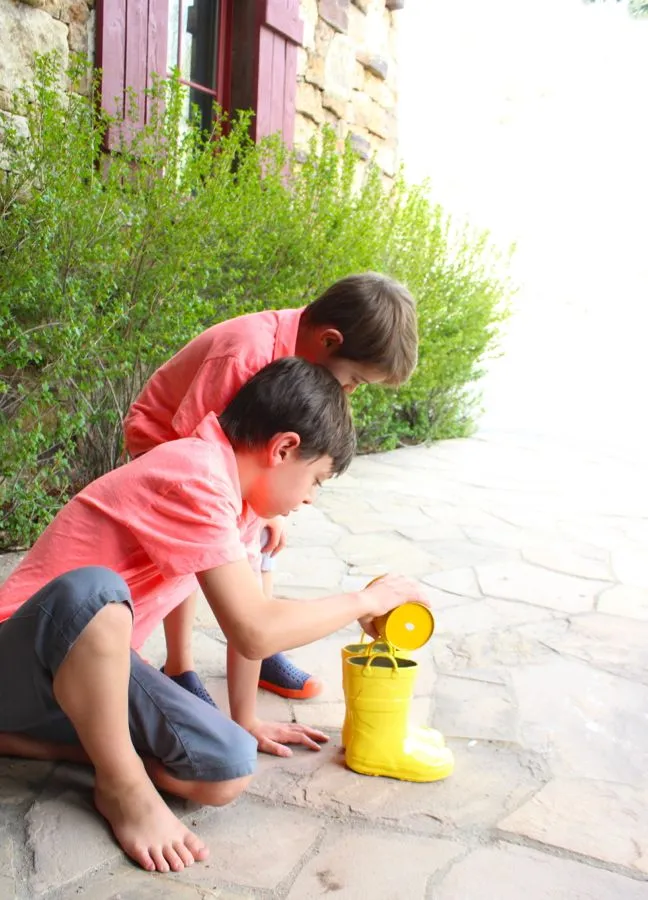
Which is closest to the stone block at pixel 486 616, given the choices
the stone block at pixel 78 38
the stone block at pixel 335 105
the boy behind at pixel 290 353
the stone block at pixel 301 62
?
the boy behind at pixel 290 353

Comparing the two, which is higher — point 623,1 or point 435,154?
point 623,1

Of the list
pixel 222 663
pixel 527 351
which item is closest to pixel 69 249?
pixel 222 663

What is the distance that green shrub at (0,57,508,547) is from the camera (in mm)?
3330

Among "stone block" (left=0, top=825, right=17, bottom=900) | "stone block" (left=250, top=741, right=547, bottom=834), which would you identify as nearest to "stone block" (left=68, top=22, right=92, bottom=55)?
"stone block" (left=250, top=741, right=547, bottom=834)

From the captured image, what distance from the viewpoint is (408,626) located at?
1.91 m

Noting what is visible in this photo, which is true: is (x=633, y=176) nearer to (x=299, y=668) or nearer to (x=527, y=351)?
(x=527, y=351)

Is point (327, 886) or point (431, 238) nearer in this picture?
point (327, 886)

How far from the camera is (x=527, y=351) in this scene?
13055 millimetres

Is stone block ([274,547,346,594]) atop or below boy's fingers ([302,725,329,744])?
atop

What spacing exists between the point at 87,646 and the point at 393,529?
2.92 m

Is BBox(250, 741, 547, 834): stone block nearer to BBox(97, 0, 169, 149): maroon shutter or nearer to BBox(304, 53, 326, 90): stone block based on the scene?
BBox(97, 0, 169, 149): maroon shutter

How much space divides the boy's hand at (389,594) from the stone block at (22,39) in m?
2.79

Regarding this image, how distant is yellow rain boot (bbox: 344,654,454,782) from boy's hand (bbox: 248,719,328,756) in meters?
0.14

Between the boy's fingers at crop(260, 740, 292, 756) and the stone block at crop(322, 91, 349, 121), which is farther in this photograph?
the stone block at crop(322, 91, 349, 121)
